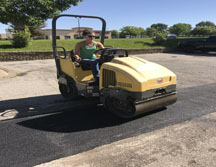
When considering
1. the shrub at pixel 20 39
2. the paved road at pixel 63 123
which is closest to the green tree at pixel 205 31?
the shrub at pixel 20 39

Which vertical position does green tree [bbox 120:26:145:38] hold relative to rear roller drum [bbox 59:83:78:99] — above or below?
above

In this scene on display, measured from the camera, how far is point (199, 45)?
749 inches

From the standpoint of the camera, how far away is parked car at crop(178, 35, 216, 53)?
18109mm

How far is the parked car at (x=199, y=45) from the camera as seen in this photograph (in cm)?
1811

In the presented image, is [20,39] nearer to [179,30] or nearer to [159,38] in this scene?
[159,38]

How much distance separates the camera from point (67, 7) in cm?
889

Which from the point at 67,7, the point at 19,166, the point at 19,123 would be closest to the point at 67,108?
the point at 19,123

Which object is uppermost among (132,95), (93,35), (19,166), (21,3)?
(21,3)

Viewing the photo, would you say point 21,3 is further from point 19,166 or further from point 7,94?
point 19,166

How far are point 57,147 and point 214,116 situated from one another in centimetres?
325

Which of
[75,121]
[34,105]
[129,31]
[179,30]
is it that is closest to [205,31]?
[129,31]

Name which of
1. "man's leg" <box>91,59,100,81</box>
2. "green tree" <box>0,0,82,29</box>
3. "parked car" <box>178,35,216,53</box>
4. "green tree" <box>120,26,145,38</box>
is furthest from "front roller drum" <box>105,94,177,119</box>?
"green tree" <box>120,26,145,38</box>

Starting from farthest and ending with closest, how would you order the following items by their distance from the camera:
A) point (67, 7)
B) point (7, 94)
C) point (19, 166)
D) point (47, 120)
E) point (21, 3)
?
point (67, 7)
point (21, 3)
point (7, 94)
point (47, 120)
point (19, 166)

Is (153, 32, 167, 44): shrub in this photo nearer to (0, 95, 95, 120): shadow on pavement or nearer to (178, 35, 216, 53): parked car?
(178, 35, 216, 53): parked car
